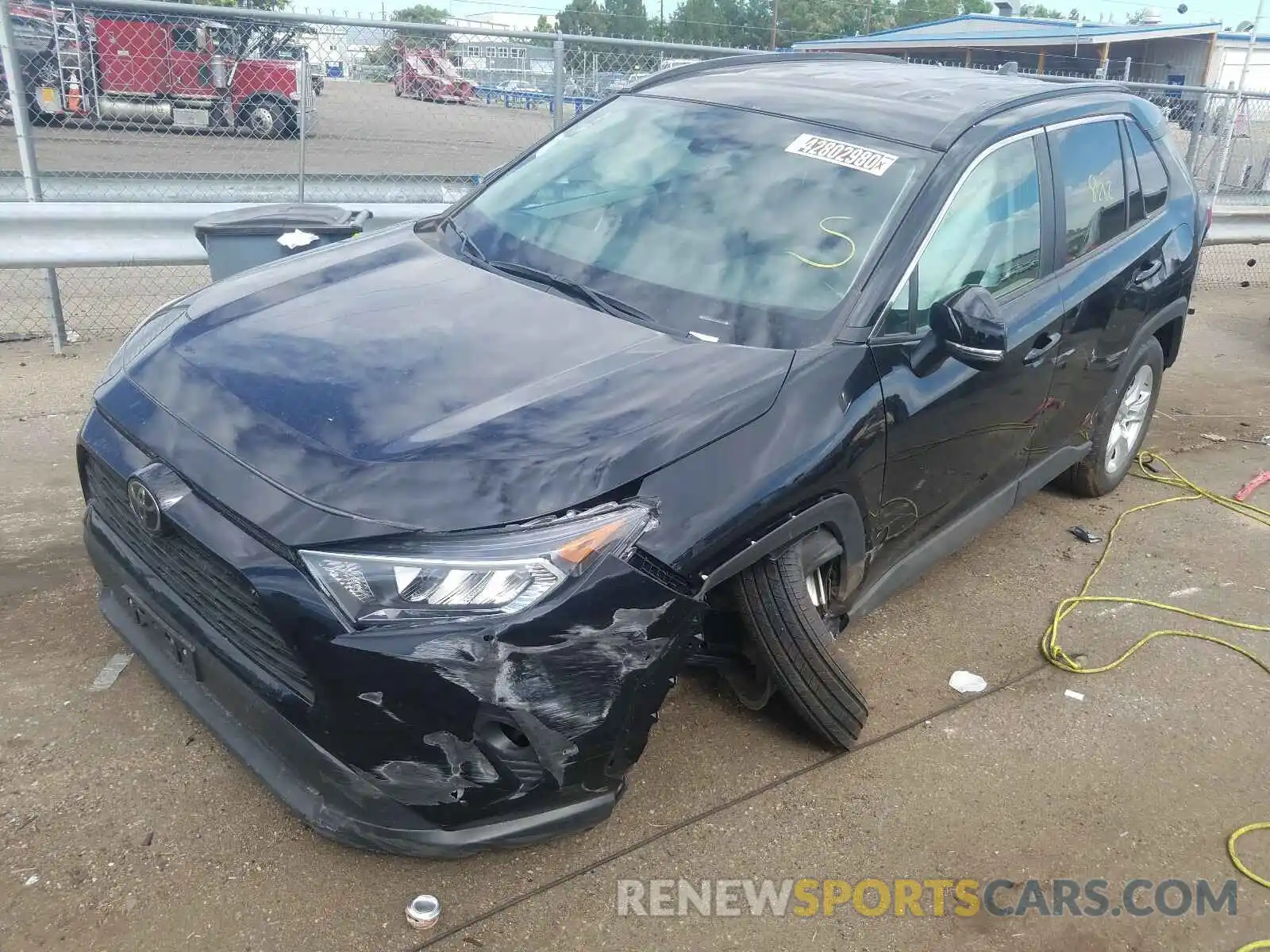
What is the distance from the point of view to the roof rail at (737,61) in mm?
4098

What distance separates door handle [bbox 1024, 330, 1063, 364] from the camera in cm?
369

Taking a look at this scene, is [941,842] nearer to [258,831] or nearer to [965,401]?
[965,401]

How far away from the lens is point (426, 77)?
24.1 feet

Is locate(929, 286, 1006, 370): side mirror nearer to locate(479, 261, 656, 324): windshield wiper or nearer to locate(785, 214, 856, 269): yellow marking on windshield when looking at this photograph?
locate(785, 214, 856, 269): yellow marking on windshield

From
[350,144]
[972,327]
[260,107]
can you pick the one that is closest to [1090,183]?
[972,327]

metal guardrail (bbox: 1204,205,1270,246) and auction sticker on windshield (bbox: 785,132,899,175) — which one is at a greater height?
auction sticker on windshield (bbox: 785,132,899,175)

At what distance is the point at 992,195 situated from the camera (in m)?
3.50

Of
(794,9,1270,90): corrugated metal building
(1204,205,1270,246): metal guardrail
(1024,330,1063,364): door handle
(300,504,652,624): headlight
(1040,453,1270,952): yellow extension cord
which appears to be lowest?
(1040,453,1270,952): yellow extension cord

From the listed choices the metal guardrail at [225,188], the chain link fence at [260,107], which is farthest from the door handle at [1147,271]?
the metal guardrail at [225,188]

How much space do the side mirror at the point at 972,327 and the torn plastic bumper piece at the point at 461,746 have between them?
4.21ft

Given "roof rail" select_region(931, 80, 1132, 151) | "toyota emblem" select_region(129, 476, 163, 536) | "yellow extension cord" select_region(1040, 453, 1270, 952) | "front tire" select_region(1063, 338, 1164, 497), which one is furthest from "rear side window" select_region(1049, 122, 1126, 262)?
"toyota emblem" select_region(129, 476, 163, 536)

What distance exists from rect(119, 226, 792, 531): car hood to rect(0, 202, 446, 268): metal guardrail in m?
2.43

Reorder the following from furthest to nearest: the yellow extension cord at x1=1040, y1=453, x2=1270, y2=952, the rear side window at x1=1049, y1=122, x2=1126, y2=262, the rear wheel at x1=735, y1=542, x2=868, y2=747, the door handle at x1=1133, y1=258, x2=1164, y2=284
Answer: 1. the door handle at x1=1133, y1=258, x2=1164, y2=284
2. the rear side window at x1=1049, y1=122, x2=1126, y2=262
3. the yellow extension cord at x1=1040, y1=453, x2=1270, y2=952
4. the rear wheel at x1=735, y1=542, x2=868, y2=747

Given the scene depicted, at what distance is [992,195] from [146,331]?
2758 millimetres
